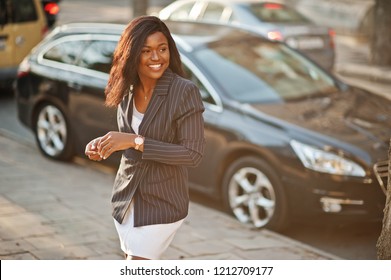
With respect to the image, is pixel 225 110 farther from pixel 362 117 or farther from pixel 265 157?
pixel 362 117

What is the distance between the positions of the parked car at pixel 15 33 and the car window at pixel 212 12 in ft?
9.82

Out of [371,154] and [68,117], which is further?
[68,117]

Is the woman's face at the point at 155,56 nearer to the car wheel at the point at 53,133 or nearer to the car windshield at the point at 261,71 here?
the car windshield at the point at 261,71

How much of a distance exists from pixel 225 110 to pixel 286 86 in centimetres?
84

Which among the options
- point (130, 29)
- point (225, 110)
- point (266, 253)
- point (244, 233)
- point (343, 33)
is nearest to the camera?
point (130, 29)

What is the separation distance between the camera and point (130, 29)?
3846 mm

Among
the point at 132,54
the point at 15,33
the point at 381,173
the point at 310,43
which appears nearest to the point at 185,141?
the point at 132,54

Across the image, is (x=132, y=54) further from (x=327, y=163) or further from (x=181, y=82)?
(x=327, y=163)

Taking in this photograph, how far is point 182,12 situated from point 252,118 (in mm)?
7973

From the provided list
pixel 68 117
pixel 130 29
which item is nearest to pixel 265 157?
pixel 68 117

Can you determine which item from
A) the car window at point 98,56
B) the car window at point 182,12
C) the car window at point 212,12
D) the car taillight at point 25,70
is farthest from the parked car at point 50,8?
the car window at point 98,56

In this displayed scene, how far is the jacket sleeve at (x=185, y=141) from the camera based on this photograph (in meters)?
3.81

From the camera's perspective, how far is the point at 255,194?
712cm

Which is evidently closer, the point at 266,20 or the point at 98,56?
the point at 98,56
